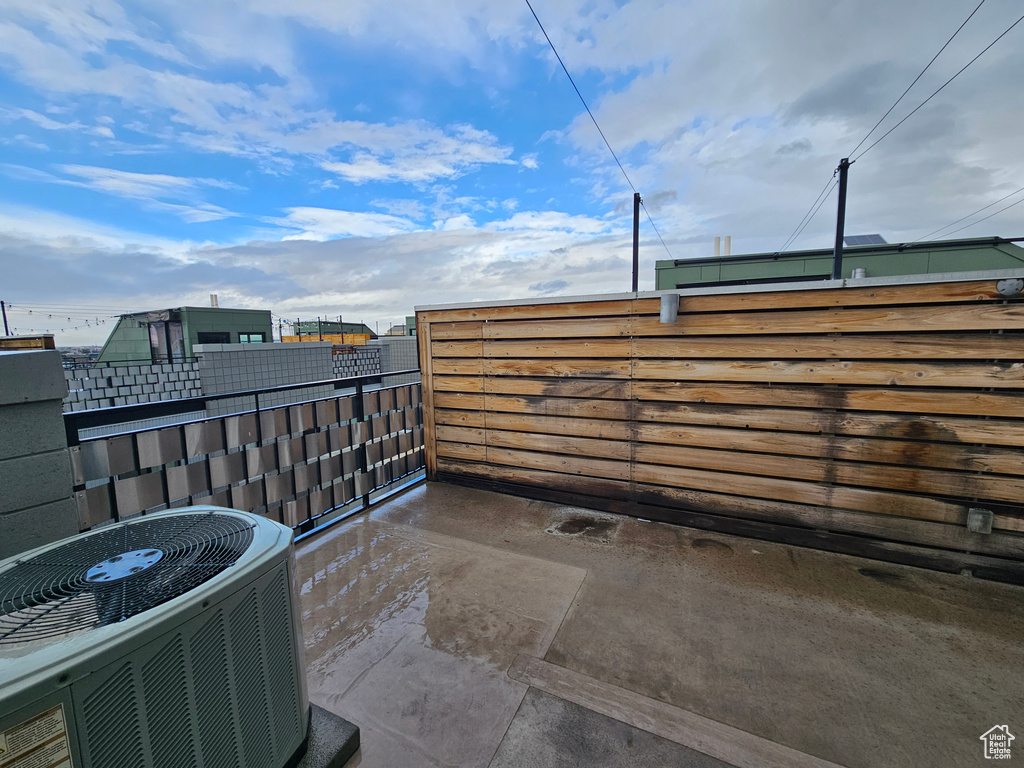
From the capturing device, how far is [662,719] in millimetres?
1545

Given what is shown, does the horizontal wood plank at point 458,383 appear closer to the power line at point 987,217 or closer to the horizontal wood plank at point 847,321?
the horizontal wood plank at point 847,321

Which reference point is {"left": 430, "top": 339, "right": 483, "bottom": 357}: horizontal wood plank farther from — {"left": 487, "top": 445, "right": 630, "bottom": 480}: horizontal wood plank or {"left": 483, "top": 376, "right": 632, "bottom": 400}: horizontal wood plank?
{"left": 487, "top": 445, "right": 630, "bottom": 480}: horizontal wood plank

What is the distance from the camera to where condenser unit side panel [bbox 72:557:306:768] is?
2.42ft

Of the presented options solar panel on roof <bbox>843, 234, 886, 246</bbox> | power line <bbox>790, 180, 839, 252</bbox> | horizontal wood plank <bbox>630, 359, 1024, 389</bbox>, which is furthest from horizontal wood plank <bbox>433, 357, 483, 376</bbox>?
solar panel on roof <bbox>843, 234, 886, 246</bbox>

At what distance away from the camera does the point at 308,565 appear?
2.63 metres

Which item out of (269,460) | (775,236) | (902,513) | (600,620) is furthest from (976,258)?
(269,460)

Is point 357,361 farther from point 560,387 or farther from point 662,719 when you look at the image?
point 662,719

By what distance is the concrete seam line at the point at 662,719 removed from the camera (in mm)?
1397

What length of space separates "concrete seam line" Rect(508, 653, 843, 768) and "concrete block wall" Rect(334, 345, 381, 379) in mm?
13765

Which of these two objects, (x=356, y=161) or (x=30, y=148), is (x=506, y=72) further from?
(x=30, y=148)

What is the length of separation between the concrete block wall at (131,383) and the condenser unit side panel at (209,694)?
36.5 feet

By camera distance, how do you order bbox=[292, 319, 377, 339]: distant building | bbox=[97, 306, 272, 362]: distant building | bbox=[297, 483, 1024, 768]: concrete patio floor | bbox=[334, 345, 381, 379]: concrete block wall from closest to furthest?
1. bbox=[297, 483, 1024, 768]: concrete patio floor
2. bbox=[97, 306, 272, 362]: distant building
3. bbox=[334, 345, 381, 379]: concrete block wall
4. bbox=[292, 319, 377, 339]: distant building

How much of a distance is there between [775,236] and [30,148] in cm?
1360

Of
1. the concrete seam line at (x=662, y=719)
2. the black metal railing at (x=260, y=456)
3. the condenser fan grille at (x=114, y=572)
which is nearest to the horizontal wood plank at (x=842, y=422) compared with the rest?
the concrete seam line at (x=662, y=719)
